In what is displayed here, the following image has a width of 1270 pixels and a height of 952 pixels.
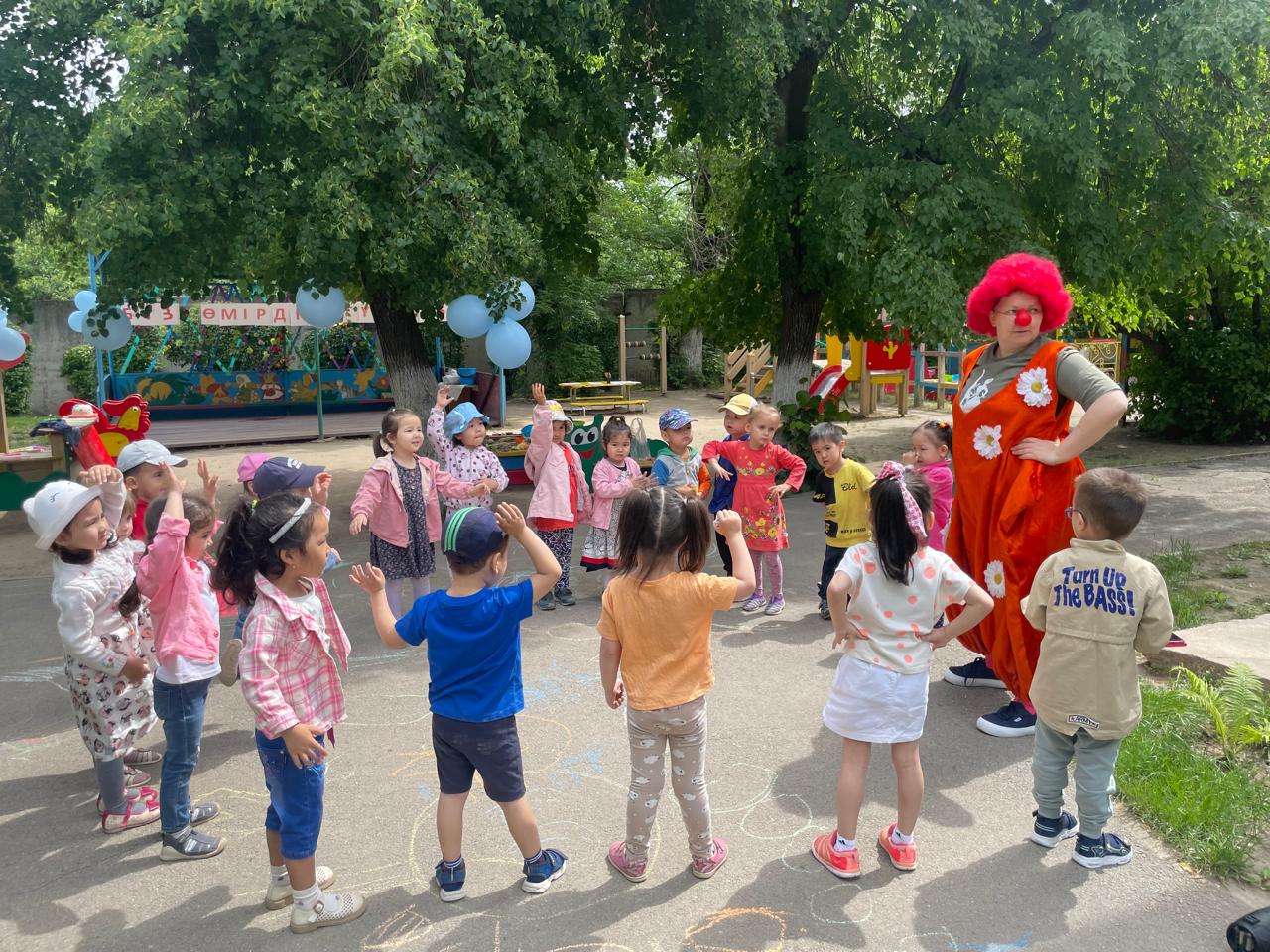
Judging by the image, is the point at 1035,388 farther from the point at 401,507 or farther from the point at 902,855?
the point at 401,507

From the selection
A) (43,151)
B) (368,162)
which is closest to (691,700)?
(368,162)

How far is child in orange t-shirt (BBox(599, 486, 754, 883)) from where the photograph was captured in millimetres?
3145

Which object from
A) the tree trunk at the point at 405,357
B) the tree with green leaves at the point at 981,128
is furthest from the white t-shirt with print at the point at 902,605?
the tree trunk at the point at 405,357

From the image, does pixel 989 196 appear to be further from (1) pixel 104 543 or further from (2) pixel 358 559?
(1) pixel 104 543

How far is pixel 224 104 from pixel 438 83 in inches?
60.0

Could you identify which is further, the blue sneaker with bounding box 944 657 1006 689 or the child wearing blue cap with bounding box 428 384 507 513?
the child wearing blue cap with bounding box 428 384 507 513

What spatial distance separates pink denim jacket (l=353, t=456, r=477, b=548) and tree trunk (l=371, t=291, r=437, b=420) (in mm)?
4139

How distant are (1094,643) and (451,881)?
7.44 feet

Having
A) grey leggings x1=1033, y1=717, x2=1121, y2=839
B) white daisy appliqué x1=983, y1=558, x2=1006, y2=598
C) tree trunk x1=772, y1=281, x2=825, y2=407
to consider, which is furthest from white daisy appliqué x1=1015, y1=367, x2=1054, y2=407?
tree trunk x1=772, y1=281, x2=825, y2=407

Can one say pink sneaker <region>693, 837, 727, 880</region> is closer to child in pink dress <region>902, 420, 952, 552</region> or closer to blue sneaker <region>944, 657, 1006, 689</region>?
blue sneaker <region>944, 657, 1006, 689</region>

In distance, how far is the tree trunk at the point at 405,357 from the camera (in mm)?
9641

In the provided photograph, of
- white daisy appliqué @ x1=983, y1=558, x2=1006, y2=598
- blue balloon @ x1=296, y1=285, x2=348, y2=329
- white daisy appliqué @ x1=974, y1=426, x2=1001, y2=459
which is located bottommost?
white daisy appliqué @ x1=983, y1=558, x2=1006, y2=598

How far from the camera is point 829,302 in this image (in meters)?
11.3

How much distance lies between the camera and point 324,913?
10.3ft
